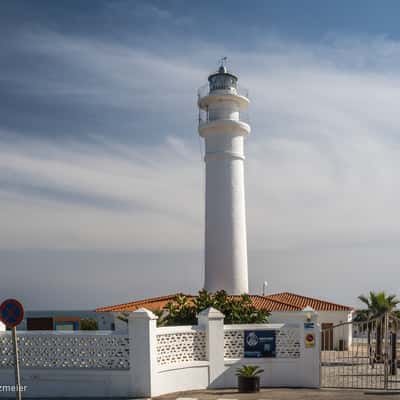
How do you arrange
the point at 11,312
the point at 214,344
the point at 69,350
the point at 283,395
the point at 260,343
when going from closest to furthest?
1. the point at 11,312
2. the point at 283,395
3. the point at 69,350
4. the point at 214,344
5. the point at 260,343

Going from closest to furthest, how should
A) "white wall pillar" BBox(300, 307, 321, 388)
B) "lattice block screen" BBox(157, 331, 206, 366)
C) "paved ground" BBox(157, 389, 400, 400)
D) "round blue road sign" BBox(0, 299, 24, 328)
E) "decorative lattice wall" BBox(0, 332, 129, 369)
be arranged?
"round blue road sign" BBox(0, 299, 24, 328) → "paved ground" BBox(157, 389, 400, 400) → "decorative lattice wall" BBox(0, 332, 129, 369) → "lattice block screen" BBox(157, 331, 206, 366) → "white wall pillar" BBox(300, 307, 321, 388)

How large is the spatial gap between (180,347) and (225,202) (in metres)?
13.4

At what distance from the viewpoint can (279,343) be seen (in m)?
Answer: 12.5

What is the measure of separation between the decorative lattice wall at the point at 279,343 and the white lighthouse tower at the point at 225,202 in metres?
11.7

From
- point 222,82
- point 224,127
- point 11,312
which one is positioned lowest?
point 11,312

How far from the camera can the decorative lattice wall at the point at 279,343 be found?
12414mm

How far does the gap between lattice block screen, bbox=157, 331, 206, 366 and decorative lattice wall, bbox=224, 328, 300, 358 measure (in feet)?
2.18

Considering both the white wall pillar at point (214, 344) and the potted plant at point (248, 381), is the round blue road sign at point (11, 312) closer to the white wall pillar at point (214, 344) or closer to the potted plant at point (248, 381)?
the white wall pillar at point (214, 344)

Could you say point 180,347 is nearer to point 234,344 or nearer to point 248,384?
point 234,344

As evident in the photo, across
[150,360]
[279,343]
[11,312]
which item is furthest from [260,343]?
[11,312]

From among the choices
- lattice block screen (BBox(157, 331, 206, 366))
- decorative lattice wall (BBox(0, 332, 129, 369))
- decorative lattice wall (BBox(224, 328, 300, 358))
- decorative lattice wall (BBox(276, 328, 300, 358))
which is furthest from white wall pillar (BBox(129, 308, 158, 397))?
decorative lattice wall (BBox(276, 328, 300, 358))

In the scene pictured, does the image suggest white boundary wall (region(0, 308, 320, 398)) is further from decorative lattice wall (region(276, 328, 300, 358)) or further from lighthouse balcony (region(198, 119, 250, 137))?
lighthouse balcony (region(198, 119, 250, 137))

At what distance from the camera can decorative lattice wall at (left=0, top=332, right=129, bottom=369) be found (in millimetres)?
11203

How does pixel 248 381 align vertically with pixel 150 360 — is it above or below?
below
